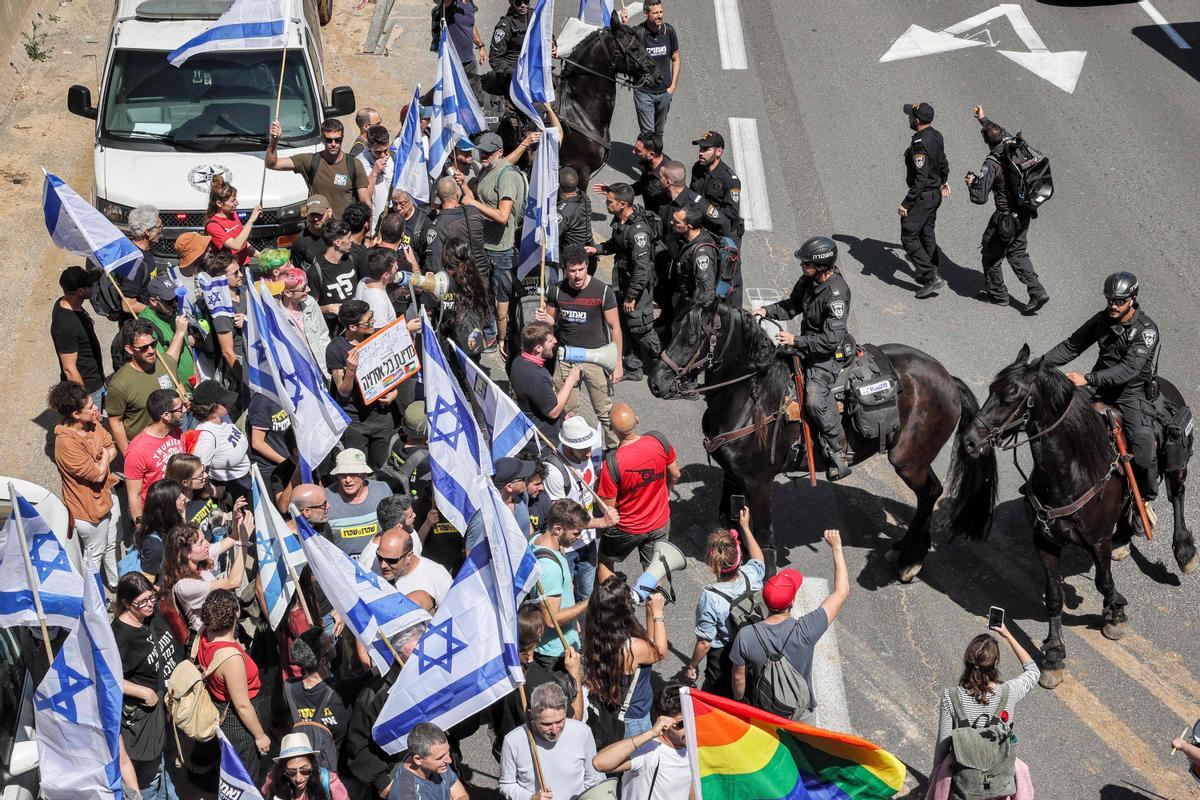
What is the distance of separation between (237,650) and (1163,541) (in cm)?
787

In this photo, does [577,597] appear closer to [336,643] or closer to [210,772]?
[336,643]

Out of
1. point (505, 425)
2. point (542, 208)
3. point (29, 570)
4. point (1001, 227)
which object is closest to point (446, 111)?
point (542, 208)

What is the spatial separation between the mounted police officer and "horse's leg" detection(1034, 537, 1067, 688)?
1695 mm

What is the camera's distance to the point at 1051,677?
9578mm

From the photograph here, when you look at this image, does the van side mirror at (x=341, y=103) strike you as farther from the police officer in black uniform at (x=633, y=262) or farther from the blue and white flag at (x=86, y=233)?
the blue and white flag at (x=86, y=233)

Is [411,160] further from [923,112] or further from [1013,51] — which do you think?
[1013,51]

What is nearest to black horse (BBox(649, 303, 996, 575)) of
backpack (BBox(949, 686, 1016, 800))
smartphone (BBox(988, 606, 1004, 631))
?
smartphone (BBox(988, 606, 1004, 631))

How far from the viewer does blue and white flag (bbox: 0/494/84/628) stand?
7273 mm

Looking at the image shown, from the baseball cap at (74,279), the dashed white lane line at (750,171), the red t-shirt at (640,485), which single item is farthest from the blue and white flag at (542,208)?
the dashed white lane line at (750,171)

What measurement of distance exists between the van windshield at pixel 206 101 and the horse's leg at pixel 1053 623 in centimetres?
913

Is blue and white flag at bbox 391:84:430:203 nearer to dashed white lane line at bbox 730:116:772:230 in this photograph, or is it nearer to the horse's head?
the horse's head

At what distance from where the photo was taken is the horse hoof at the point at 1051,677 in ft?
31.4

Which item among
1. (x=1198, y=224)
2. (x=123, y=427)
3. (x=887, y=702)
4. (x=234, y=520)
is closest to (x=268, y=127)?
(x=123, y=427)

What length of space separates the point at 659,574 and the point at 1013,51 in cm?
1440
